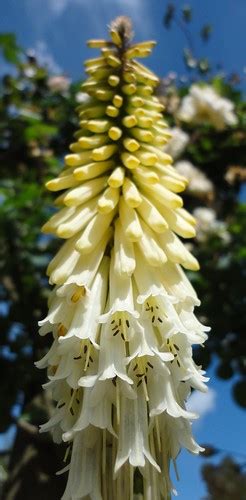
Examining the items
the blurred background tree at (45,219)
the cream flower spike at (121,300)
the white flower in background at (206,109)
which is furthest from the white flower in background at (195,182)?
the cream flower spike at (121,300)

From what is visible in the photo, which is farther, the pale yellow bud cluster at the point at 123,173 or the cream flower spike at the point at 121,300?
the pale yellow bud cluster at the point at 123,173

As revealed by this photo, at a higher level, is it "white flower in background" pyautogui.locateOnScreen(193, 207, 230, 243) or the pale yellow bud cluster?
the pale yellow bud cluster

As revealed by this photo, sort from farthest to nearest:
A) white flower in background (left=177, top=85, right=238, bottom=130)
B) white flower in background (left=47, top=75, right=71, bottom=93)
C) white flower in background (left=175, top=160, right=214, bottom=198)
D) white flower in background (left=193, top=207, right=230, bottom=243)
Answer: white flower in background (left=47, top=75, right=71, bottom=93), white flower in background (left=177, top=85, right=238, bottom=130), white flower in background (left=175, top=160, right=214, bottom=198), white flower in background (left=193, top=207, right=230, bottom=243)

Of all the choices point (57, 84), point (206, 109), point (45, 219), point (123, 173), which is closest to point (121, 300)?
point (123, 173)

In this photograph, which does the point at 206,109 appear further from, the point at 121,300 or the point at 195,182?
the point at 121,300

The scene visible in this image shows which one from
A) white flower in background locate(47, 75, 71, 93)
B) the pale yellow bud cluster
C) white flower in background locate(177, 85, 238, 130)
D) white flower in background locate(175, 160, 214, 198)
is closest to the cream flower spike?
the pale yellow bud cluster

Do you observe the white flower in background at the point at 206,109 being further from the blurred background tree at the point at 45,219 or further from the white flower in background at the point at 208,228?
the white flower in background at the point at 208,228

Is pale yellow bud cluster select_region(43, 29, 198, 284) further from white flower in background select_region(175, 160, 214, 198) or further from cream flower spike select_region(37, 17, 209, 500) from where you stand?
white flower in background select_region(175, 160, 214, 198)
